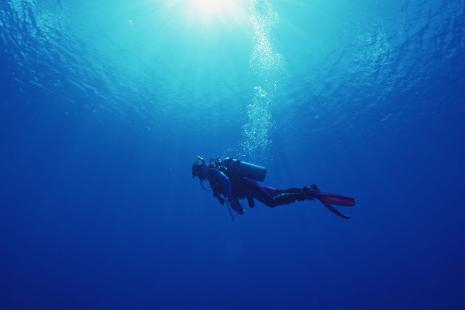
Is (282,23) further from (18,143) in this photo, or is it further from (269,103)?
(18,143)

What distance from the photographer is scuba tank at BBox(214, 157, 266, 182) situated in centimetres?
542

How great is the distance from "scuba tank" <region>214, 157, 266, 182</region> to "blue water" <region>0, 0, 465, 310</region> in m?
9.12

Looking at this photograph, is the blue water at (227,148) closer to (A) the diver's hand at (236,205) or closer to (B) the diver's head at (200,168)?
(B) the diver's head at (200,168)

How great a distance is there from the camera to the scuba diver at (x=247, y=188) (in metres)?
5.09

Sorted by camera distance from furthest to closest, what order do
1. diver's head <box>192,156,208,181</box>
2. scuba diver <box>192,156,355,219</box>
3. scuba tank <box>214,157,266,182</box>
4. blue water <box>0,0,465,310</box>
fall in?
blue water <box>0,0,465,310</box> < diver's head <box>192,156,208,181</box> < scuba tank <box>214,157,266,182</box> < scuba diver <box>192,156,355,219</box>

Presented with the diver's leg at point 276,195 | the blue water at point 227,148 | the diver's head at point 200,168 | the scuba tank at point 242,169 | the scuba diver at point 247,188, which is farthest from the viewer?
the blue water at point 227,148

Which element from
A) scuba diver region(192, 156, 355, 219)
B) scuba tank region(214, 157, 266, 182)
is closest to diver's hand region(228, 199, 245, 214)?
scuba diver region(192, 156, 355, 219)

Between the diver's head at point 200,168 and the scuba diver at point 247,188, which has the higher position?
the diver's head at point 200,168

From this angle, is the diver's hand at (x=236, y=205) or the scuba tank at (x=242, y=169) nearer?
the diver's hand at (x=236, y=205)

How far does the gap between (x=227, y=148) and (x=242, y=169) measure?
2092 cm

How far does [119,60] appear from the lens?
52.1ft

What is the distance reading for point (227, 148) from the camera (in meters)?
26.4

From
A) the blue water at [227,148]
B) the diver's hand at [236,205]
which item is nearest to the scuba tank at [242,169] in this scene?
the diver's hand at [236,205]

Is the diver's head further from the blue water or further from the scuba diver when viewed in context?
the blue water
